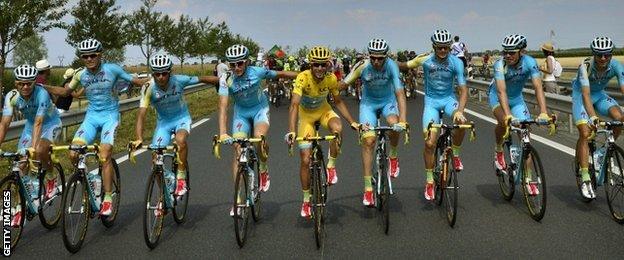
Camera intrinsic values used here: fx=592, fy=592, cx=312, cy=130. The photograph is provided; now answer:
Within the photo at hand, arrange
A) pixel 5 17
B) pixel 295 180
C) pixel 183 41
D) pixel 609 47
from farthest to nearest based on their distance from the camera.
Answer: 1. pixel 183 41
2. pixel 5 17
3. pixel 295 180
4. pixel 609 47

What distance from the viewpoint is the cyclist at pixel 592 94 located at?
6.70 meters

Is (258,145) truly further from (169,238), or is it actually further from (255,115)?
(169,238)

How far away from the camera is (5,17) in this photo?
20344mm

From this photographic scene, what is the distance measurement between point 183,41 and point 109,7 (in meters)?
26.4

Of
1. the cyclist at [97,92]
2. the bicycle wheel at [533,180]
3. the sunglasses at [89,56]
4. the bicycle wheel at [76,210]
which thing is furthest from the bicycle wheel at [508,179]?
the sunglasses at [89,56]

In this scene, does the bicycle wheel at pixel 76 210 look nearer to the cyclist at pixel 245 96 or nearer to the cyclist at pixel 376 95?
the cyclist at pixel 245 96

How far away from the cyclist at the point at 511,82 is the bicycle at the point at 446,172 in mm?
718

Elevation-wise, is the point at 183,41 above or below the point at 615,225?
above

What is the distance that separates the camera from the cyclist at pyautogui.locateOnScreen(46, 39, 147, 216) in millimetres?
6613

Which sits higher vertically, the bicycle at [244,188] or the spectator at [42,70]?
the spectator at [42,70]

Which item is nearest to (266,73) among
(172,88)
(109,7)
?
(172,88)

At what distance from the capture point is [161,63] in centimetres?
649

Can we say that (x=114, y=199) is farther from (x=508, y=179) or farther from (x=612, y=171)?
(x=612, y=171)

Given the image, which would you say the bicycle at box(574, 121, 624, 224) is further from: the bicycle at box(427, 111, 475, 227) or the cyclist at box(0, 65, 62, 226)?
the cyclist at box(0, 65, 62, 226)
